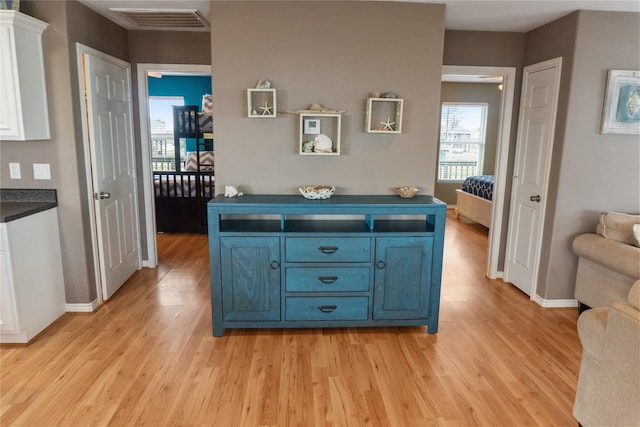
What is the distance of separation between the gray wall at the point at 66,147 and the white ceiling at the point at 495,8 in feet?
0.84

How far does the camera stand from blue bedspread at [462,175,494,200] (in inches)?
240

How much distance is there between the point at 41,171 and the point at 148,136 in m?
1.25

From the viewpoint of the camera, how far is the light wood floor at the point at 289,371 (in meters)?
2.14

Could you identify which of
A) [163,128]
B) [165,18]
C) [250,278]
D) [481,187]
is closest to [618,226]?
[250,278]

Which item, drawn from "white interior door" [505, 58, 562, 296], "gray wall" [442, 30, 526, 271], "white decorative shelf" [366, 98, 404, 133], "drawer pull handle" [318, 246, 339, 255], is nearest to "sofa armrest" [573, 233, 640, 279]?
"white interior door" [505, 58, 562, 296]

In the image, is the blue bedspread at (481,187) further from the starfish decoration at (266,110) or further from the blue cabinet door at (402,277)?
the starfish decoration at (266,110)

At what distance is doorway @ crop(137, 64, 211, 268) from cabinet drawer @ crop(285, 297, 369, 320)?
2.15 m

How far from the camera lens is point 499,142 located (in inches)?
157

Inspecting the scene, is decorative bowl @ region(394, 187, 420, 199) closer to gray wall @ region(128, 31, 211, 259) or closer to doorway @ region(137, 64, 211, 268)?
doorway @ region(137, 64, 211, 268)

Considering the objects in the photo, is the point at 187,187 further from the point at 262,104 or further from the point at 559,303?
the point at 559,303

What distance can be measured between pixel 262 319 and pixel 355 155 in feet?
4.67

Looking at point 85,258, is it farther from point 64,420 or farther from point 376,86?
point 376,86

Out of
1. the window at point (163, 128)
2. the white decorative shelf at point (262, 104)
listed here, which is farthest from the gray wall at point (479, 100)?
the white decorative shelf at point (262, 104)

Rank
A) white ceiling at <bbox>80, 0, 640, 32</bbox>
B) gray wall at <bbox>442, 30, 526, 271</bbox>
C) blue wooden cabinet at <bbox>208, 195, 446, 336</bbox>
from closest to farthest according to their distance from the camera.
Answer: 1. blue wooden cabinet at <bbox>208, 195, 446, 336</bbox>
2. white ceiling at <bbox>80, 0, 640, 32</bbox>
3. gray wall at <bbox>442, 30, 526, 271</bbox>
